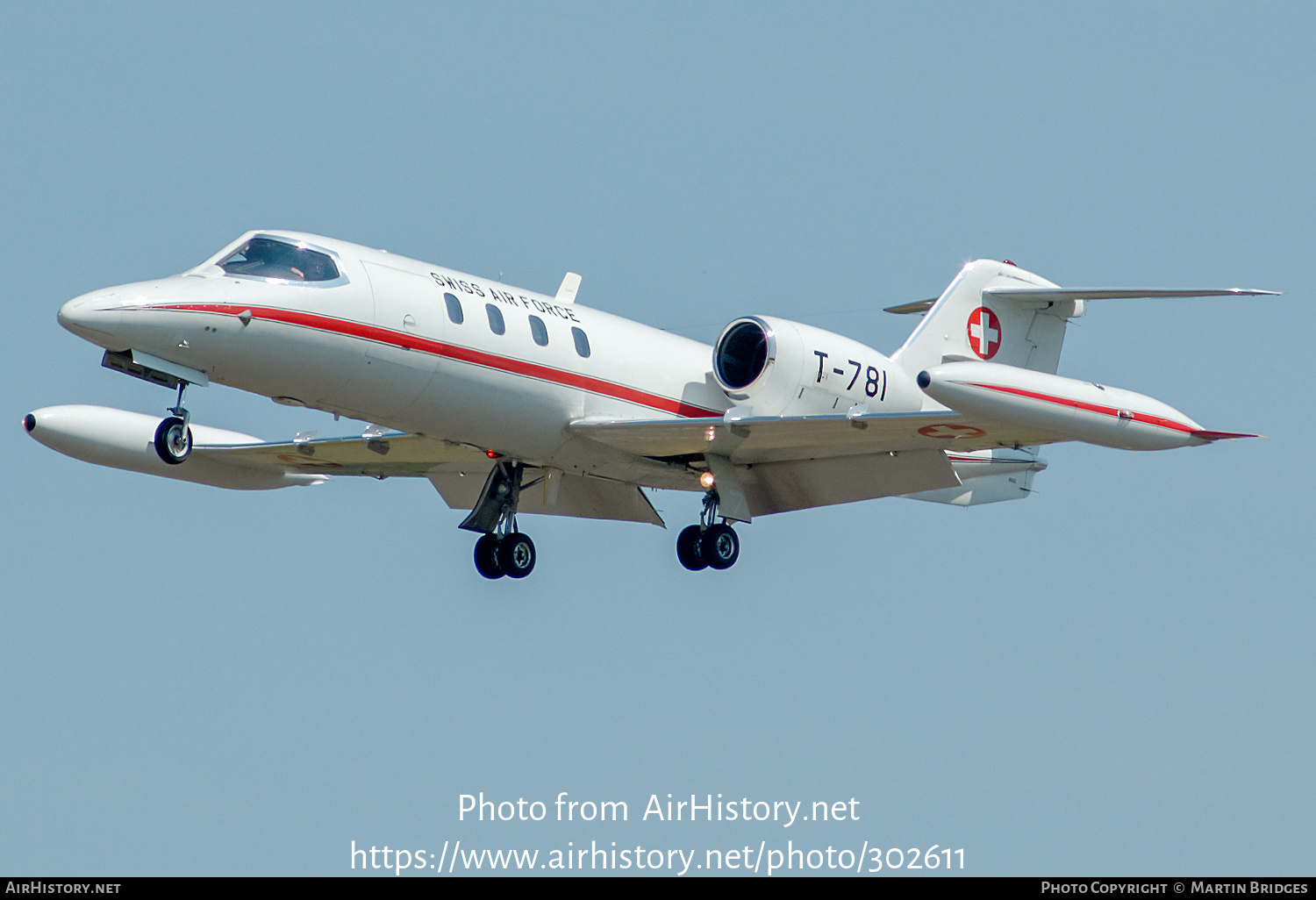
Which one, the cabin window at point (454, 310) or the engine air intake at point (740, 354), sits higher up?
the engine air intake at point (740, 354)

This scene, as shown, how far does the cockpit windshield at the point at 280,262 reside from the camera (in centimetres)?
1888

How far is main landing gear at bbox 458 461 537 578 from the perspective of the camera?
72.6ft

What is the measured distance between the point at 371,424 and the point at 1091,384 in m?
8.75

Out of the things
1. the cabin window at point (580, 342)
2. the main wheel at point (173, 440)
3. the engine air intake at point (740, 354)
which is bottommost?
the main wheel at point (173, 440)

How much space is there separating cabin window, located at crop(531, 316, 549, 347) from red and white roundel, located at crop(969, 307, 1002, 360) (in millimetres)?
6606

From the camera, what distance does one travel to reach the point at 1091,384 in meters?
18.7

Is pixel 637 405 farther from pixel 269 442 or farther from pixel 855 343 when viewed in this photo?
pixel 269 442

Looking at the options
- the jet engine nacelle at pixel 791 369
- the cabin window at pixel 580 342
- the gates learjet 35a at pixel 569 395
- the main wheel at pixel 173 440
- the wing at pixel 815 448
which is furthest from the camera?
the jet engine nacelle at pixel 791 369

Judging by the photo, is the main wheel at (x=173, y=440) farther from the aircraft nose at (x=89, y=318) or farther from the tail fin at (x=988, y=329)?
the tail fin at (x=988, y=329)

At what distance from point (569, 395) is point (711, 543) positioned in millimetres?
2928

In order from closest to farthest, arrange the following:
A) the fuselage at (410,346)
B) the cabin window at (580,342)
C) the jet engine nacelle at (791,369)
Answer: the fuselage at (410,346), the cabin window at (580,342), the jet engine nacelle at (791,369)

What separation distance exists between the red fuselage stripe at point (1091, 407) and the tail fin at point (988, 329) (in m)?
5.46

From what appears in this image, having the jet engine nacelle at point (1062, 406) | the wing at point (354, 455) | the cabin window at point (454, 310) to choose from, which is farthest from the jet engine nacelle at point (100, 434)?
the jet engine nacelle at point (1062, 406)

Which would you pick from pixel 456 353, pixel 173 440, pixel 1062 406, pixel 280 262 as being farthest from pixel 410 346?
pixel 1062 406
